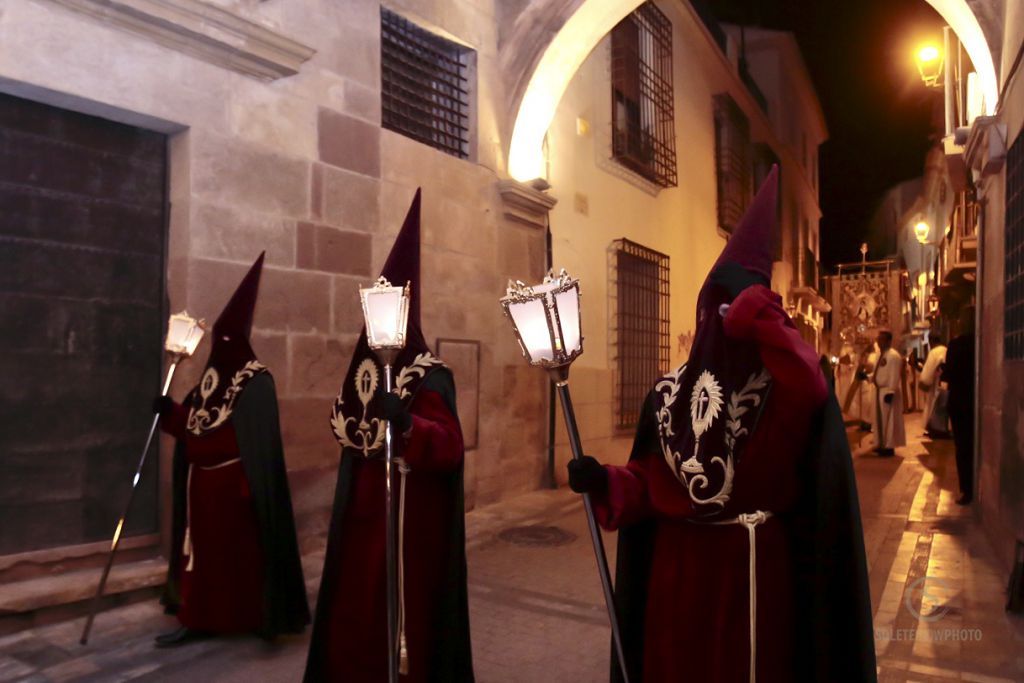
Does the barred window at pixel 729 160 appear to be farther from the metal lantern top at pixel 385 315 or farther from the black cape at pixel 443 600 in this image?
the metal lantern top at pixel 385 315

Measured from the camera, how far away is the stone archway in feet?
24.4

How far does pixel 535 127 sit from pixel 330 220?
3.00m

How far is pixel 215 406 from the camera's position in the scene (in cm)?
395

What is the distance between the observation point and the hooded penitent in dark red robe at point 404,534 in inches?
118

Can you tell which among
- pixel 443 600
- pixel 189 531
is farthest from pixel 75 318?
pixel 443 600

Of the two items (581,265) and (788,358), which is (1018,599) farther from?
(581,265)

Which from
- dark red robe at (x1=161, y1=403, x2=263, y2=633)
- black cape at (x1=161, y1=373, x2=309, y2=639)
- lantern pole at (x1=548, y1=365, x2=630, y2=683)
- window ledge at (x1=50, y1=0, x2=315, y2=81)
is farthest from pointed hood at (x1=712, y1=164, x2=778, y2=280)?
window ledge at (x1=50, y1=0, x2=315, y2=81)

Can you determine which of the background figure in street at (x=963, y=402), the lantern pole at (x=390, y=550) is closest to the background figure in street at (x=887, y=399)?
the background figure in street at (x=963, y=402)

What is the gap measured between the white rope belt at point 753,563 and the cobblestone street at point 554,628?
165 cm

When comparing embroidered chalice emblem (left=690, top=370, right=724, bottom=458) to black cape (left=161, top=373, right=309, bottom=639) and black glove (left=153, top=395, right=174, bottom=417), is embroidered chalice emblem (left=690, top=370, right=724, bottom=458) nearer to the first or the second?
black cape (left=161, top=373, right=309, bottom=639)

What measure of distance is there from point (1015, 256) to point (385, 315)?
14.8ft

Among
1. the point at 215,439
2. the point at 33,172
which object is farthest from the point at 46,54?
the point at 215,439

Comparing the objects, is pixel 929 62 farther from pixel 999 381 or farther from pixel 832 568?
pixel 832 568

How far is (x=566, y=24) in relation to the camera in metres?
7.40
